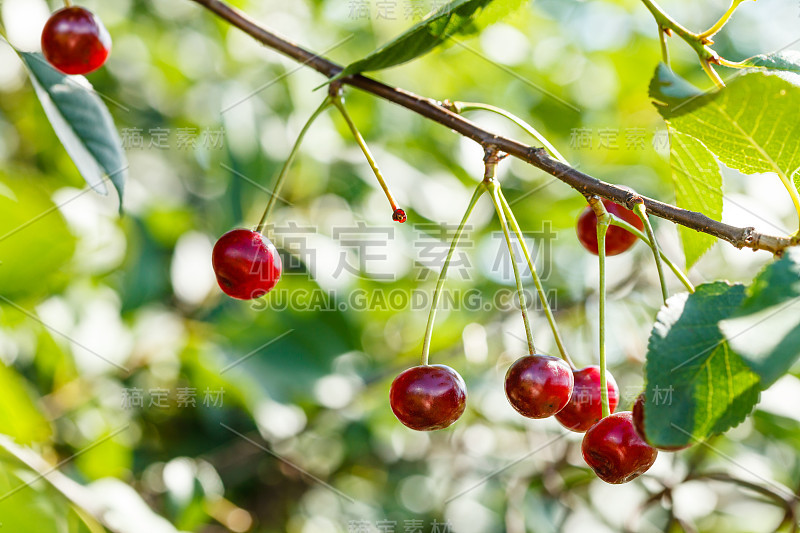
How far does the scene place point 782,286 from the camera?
833 mm

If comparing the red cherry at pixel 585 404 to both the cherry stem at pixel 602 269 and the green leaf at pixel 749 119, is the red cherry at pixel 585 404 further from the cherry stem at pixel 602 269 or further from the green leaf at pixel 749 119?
the green leaf at pixel 749 119

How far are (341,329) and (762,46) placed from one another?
2082 millimetres

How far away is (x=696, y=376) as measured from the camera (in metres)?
0.89

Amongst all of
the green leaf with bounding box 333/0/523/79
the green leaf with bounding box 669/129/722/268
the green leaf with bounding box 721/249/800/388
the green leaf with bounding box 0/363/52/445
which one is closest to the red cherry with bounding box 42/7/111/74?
the green leaf with bounding box 333/0/523/79

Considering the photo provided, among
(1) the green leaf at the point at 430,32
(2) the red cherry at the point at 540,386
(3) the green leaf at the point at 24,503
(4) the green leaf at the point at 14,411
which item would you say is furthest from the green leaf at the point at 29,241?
(2) the red cherry at the point at 540,386

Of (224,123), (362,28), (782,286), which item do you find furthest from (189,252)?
(782,286)

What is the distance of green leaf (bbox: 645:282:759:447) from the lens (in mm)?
881

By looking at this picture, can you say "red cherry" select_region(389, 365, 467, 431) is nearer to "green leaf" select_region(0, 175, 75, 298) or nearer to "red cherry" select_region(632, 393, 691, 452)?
"red cherry" select_region(632, 393, 691, 452)

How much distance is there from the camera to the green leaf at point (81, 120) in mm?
1358

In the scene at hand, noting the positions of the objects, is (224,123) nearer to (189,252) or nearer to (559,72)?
(189,252)

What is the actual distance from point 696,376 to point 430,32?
2.47 feet

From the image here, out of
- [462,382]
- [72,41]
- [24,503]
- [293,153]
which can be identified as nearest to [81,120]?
[72,41]

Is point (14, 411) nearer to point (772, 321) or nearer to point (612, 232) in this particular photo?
point (612, 232)

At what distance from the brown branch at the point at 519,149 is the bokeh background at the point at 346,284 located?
99 centimetres
